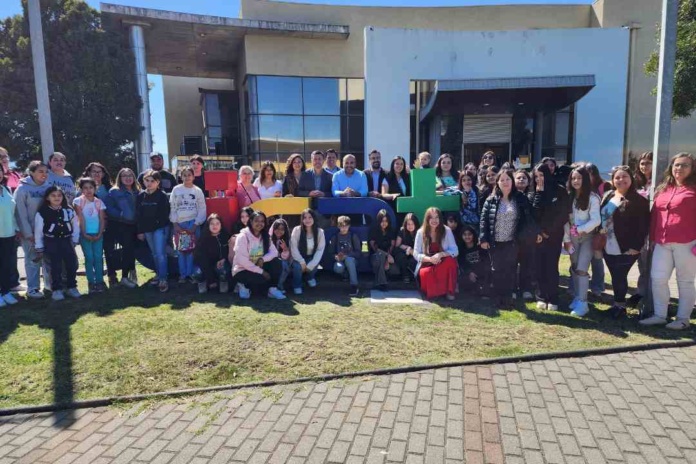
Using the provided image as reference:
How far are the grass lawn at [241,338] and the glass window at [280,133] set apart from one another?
16230 millimetres

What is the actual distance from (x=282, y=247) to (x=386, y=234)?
157 cm

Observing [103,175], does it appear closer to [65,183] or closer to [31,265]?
[65,183]

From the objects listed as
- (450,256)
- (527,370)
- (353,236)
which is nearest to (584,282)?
(450,256)

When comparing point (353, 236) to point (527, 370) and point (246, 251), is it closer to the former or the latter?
point (246, 251)

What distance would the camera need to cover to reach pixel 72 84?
18891mm

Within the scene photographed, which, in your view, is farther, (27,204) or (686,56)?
(686,56)

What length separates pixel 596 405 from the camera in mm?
3350

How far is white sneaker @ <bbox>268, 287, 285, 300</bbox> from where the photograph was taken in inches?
242

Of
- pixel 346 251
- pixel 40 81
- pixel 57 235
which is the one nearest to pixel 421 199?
pixel 346 251

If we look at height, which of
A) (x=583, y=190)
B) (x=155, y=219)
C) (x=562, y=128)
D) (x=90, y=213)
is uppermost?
(x=562, y=128)

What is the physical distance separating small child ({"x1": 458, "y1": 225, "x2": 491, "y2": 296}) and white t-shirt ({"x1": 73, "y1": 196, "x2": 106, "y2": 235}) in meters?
5.38

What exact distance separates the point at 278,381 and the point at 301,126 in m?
19.2

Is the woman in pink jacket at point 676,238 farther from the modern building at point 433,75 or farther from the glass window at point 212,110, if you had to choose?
the glass window at point 212,110

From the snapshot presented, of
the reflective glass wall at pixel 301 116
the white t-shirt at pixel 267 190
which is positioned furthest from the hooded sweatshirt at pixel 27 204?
the reflective glass wall at pixel 301 116
